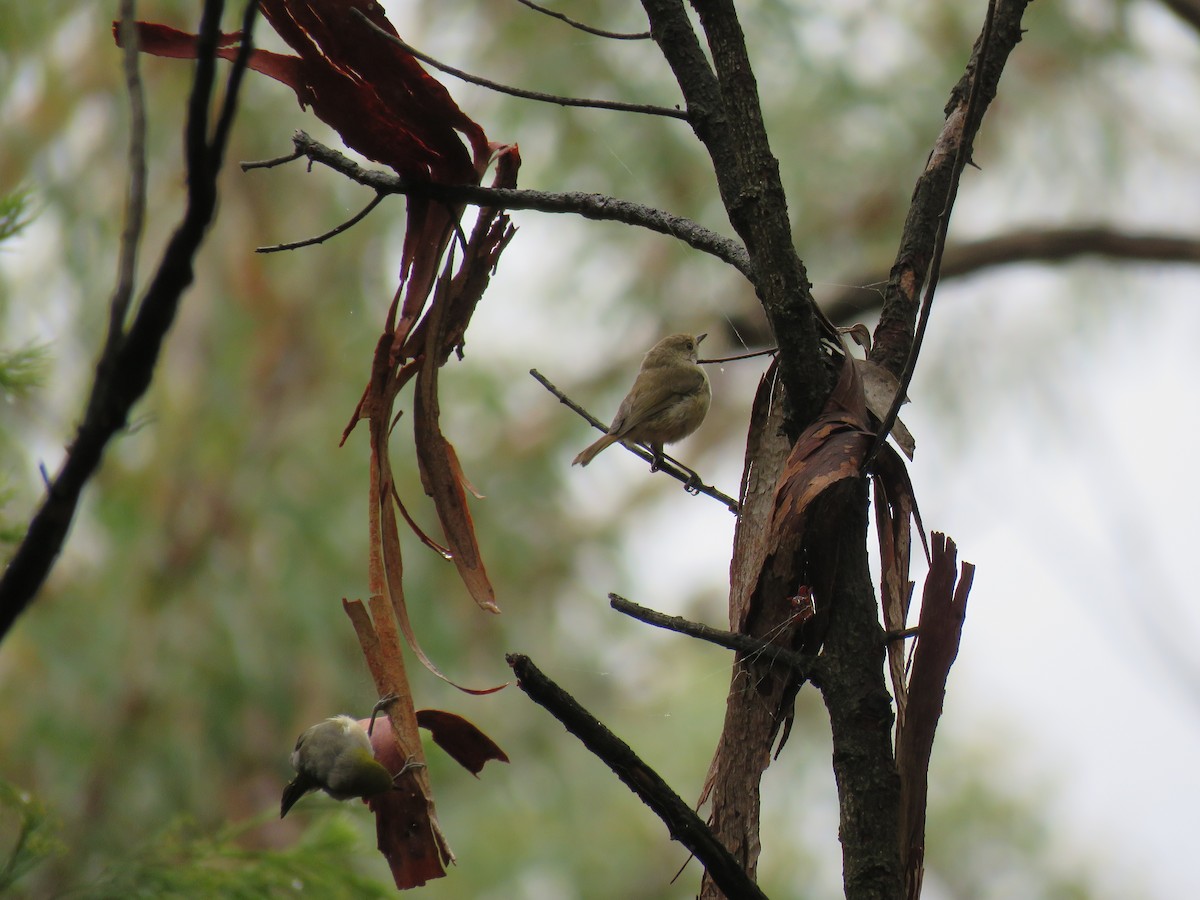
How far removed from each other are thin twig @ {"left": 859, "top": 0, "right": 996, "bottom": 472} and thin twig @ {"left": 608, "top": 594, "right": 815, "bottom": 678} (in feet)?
0.61

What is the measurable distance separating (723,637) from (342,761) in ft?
1.37

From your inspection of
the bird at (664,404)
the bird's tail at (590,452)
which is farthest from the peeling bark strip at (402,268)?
the bird at (664,404)

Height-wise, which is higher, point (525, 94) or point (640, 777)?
point (525, 94)

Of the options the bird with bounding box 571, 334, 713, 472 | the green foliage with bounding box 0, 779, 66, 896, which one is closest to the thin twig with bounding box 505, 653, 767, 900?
the green foliage with bounding box 0, 779, 66, 896

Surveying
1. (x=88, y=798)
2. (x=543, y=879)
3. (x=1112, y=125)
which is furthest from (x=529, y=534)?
(x=1112, y=125)

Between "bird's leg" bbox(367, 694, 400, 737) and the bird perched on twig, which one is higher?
"bird's leg" bbox(367, 694, 400, 737)

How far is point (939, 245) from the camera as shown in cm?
102

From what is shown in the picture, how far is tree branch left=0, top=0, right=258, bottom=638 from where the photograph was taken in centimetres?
73

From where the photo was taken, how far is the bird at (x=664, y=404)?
306 centimetres

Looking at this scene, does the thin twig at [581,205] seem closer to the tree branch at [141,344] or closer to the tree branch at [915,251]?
the tree branch at [915,251]

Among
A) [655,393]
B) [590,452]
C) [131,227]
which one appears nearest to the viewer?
[131,227]

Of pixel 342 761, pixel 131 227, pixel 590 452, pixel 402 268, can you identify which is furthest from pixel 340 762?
pixel 590 452

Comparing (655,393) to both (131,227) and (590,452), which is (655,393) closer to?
(590,452)

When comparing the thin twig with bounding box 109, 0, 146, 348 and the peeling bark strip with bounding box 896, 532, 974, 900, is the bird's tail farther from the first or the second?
the thin twig with bounding box 109, 0, 146, 348
